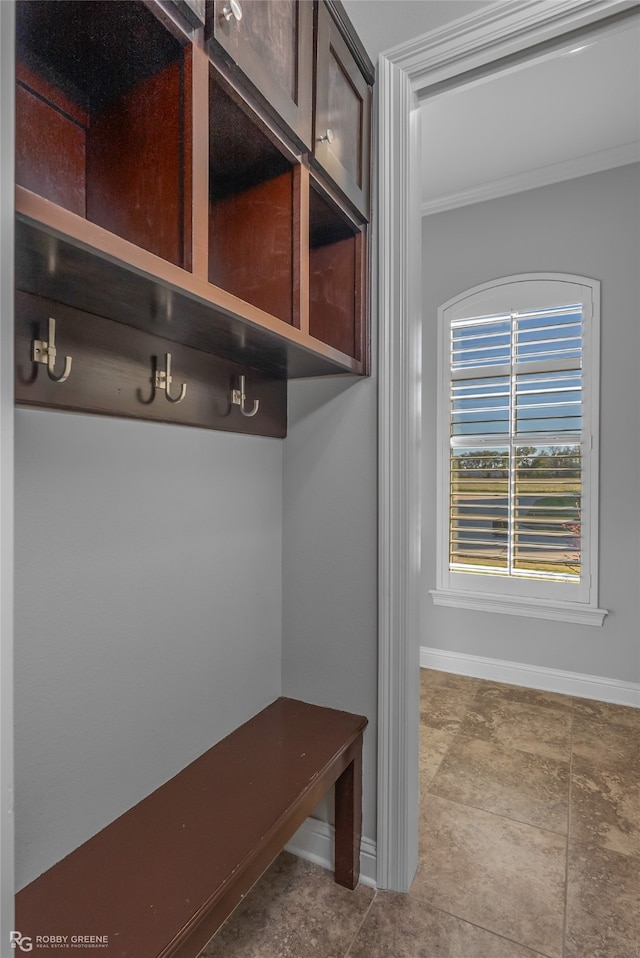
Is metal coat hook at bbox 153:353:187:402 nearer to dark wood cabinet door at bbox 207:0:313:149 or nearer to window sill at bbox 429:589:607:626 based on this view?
dark wood cabinet door at bbox 207:0:313:149

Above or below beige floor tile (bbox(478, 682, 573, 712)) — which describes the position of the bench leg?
above

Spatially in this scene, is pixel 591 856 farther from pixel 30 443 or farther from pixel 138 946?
pixel 30 443

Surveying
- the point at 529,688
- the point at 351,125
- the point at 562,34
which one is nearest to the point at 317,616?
the point at 351,125

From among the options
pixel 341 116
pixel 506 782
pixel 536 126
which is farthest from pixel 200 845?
pixel 536 126

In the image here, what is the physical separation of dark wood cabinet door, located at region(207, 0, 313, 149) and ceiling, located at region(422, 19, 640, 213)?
4.04ft

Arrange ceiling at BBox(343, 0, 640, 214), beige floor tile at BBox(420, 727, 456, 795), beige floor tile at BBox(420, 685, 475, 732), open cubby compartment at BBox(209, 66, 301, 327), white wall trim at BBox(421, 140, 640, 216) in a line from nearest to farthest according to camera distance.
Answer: open cubby compartment at BBox(209, 66, 301, 327) < beige floor tile at BBox(420, 727, 456, 795) < ceiling at BBox(343, 0, 640, 214) < beige floor tile at BBox(420, 685, 475, 732) < white wall trim at BBox(421, 140, 640, 216)

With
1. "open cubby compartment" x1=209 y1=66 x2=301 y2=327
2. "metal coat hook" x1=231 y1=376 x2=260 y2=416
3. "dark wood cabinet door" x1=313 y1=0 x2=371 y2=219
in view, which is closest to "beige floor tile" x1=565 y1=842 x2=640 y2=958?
"metal coat hook" x1=231 y1=376 x2=260 y2=416

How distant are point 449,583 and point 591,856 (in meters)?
1.65

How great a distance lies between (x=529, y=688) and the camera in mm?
2914

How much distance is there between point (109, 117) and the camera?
94 cm

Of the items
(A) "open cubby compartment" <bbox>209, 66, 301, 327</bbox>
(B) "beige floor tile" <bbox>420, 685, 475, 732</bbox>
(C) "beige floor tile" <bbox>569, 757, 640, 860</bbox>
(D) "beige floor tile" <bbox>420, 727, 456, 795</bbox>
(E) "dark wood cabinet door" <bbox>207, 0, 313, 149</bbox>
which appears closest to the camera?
(E) "dark wood cabinet door" <bbox>207, 0, 313, 149</bbox>

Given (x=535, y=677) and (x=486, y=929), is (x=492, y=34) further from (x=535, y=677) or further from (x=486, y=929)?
(x=535, y=677)

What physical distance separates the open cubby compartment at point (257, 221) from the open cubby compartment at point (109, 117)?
8.1 inches

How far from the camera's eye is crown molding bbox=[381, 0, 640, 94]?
1.30 m
